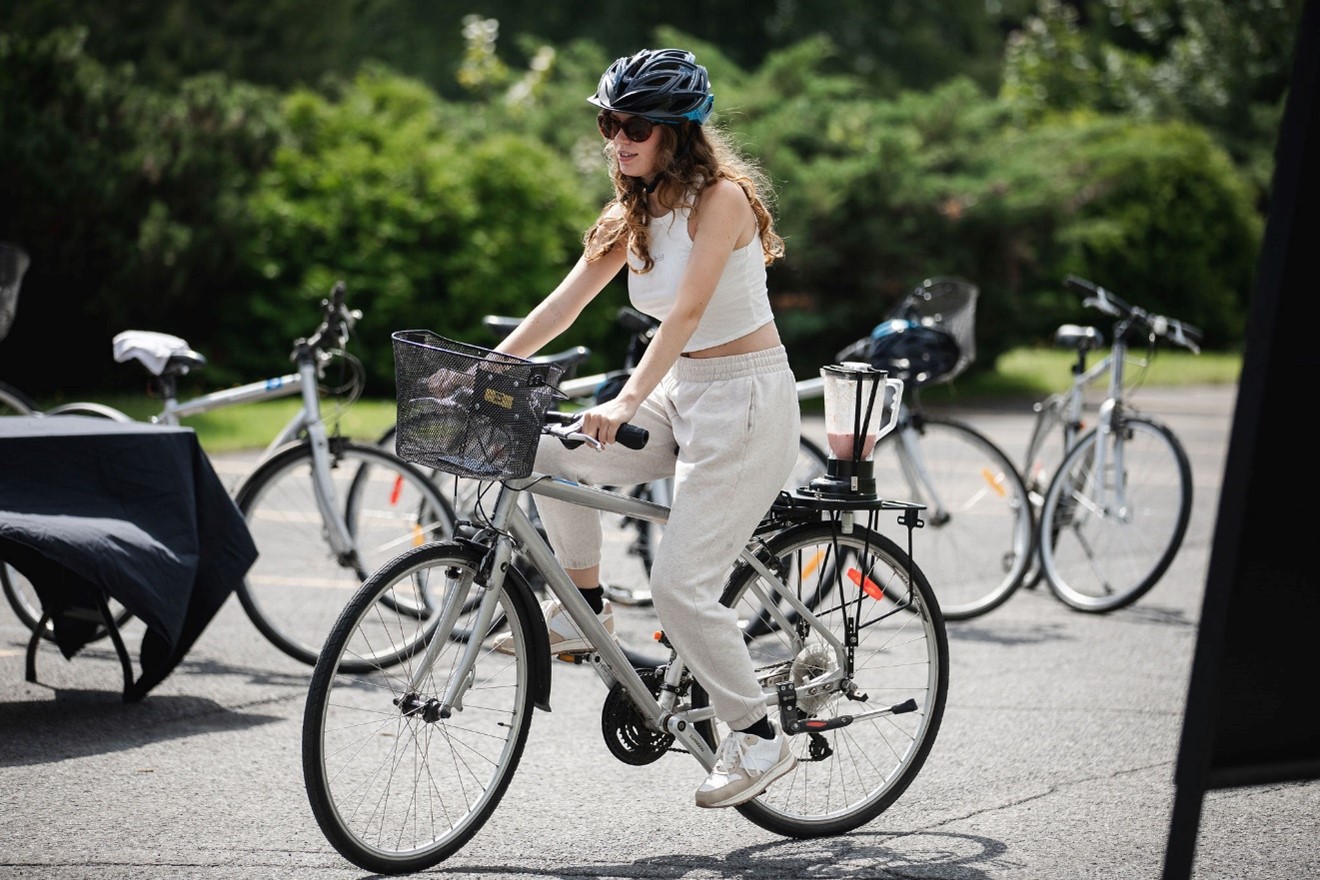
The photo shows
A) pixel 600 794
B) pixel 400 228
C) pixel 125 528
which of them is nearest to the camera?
pixel 600 794

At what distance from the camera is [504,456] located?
3.50 m

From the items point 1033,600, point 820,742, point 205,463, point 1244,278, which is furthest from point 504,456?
point 1244,278

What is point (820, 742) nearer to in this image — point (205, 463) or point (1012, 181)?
point (205, 463)

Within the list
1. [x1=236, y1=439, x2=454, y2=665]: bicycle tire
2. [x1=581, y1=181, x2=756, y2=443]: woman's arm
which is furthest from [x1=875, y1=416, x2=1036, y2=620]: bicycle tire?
[x1=581, y1=181, x2=756, y2=443]: woman's arm

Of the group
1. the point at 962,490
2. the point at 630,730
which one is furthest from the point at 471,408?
the point at 962,490

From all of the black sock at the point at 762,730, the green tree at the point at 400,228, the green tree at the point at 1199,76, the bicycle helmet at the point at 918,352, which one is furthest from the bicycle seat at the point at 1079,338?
the green tree at the point at 1199,76

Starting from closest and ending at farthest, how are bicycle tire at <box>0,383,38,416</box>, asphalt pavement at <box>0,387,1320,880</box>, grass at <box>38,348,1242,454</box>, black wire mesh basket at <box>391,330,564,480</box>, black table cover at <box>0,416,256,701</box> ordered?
black wire mesh basket at <box>391,330,564,480</box>
asphalt pavement at <box>0,387,1320,880</box>
black table cover at <box>0,416,256,701</box>
bicycle tire at <box>0,383,38,416</box>
grass at <box>38,348,1242,454</box>

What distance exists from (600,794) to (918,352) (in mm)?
2759

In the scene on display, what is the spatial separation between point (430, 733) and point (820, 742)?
1.04m

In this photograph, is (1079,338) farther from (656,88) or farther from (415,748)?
(415,748)

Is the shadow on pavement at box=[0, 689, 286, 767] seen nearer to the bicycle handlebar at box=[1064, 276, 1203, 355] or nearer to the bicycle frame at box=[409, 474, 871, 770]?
the bicycle frame at box=[409, 474, 871, 770]

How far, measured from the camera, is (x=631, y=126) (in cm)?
377

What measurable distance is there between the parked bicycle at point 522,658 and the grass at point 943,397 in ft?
7.39

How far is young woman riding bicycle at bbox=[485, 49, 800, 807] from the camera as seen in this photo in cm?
372
